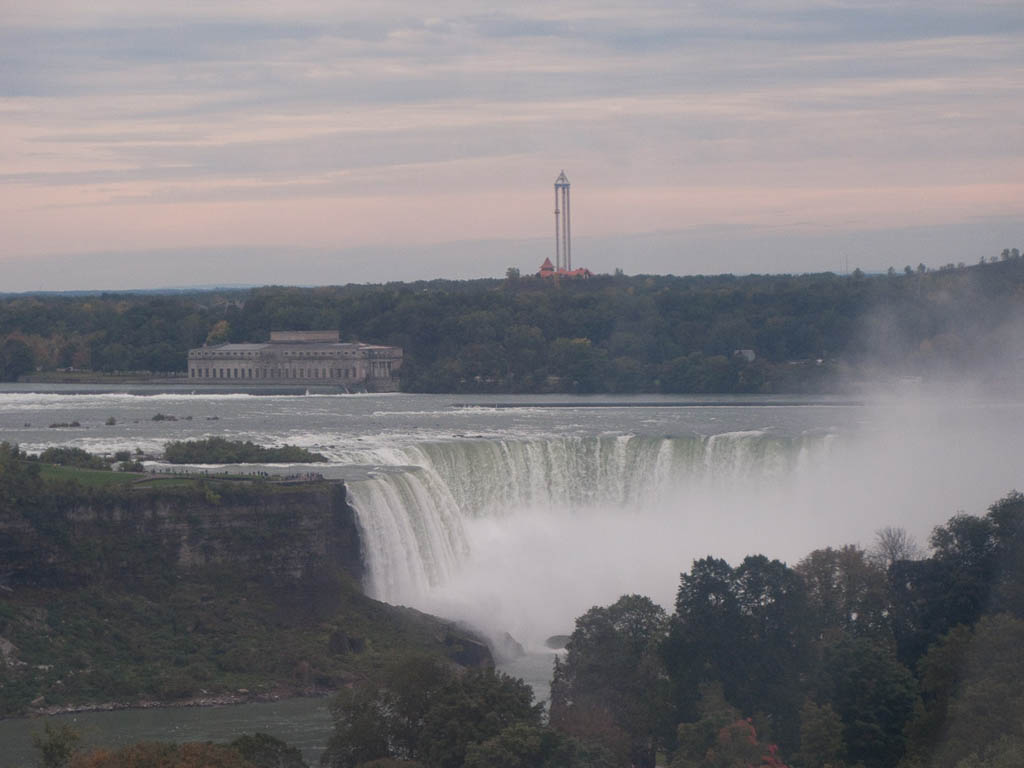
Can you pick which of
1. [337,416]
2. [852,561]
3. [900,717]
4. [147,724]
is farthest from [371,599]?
[337,416]

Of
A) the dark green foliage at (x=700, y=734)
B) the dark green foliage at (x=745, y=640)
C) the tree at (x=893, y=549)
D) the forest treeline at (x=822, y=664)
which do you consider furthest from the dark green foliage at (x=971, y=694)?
the tree at (x=893, y=549)

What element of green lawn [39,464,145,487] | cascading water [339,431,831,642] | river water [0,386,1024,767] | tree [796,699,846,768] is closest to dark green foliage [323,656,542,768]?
tree [796,699,846,768]

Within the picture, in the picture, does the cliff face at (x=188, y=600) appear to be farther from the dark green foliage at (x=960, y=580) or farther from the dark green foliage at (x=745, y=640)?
the dark green foliage at (x=960, y=580)

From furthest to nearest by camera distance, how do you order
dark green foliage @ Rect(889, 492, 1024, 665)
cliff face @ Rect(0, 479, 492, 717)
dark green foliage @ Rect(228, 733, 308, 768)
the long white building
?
1. the long white building
2. cliff face @ Rect(0, 479, 492, 717)
3. dark green foliage @ Rect(889, 492, 1024, 665)
4. dark green foliage @ Rect(228, 733, 308, 768)

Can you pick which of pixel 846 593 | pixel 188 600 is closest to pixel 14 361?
pixel 188 600

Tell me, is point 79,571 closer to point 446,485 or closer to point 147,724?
point 147,724

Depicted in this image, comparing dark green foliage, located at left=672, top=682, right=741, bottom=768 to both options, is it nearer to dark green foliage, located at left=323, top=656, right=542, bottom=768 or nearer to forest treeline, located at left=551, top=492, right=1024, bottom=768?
forest treeline, located at left=551, top=492, right=1024, bottom=768

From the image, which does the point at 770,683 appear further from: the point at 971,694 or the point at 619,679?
the point at 971,694
